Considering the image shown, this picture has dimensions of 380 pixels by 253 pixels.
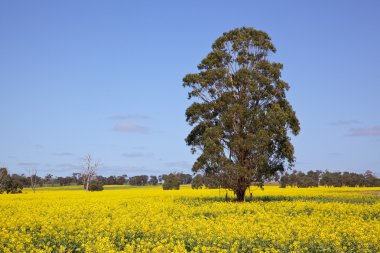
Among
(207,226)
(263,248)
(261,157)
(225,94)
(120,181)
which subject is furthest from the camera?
(120,181)

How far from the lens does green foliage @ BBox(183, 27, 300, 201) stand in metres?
35.4

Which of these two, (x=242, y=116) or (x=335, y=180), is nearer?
(x=242, y=116)

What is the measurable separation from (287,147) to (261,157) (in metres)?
3.27

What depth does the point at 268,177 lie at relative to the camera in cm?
3697

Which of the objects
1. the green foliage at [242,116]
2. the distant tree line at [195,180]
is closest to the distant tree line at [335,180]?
the distant tree line at [195,180]

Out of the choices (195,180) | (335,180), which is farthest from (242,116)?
(335,180)

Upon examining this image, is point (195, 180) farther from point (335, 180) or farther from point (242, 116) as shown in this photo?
point (335, 180)

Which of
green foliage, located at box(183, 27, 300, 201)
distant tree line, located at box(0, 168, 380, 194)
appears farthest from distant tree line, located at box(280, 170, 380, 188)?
green foliage, located at box(183, 27, 300, 201)

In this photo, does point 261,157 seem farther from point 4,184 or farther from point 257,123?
point 4,184

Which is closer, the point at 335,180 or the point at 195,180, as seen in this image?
the point at 195,180

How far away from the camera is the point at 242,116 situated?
36.0 meters

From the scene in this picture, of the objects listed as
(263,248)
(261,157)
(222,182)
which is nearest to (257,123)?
(261,157)

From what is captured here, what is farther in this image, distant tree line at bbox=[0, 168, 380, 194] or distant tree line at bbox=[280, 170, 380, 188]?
distant tree line at bbox=[280, 170, 380, 188]

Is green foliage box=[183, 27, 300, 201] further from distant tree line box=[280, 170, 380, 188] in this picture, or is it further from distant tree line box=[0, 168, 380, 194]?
distant tree line box=[280, 170, 380, 188]
